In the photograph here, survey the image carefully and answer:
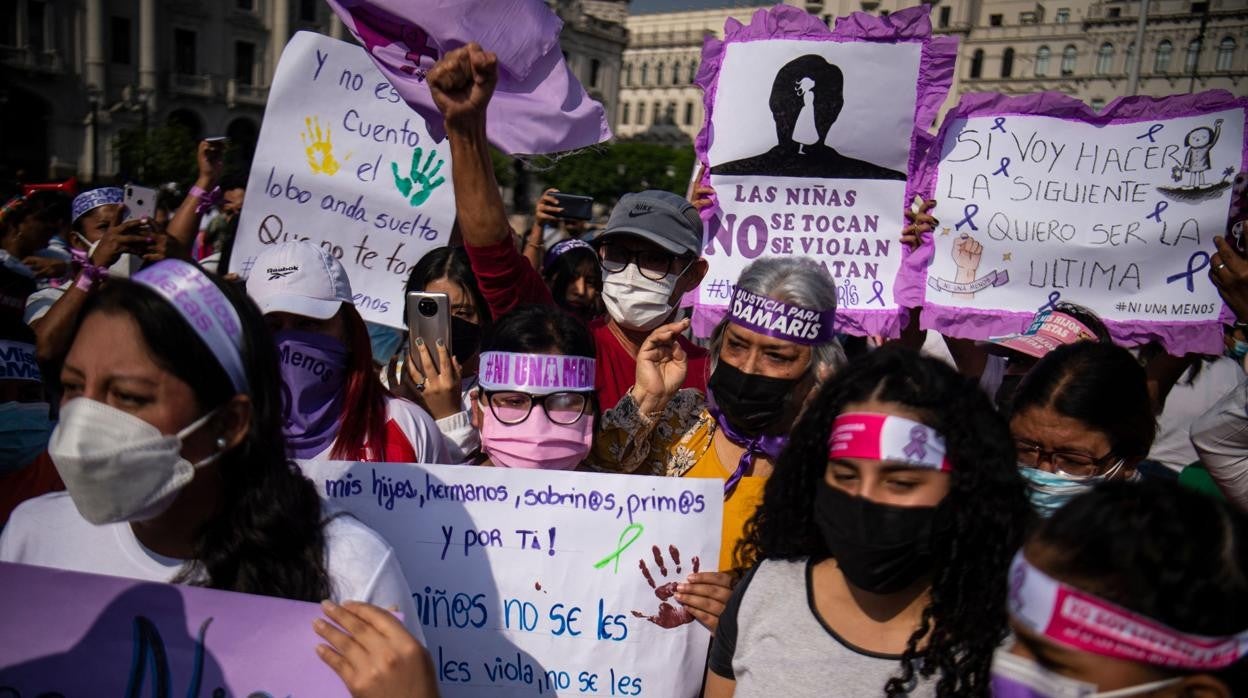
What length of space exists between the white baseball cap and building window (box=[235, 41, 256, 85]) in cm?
5754

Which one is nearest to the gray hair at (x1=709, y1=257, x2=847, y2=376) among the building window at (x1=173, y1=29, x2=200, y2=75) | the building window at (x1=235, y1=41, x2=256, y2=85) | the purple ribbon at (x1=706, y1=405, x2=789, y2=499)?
the purple ribbon at (x1=706, y1=405, x2=789, y2=499)

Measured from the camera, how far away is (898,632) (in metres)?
1.86

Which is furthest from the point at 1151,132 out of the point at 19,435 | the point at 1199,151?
the point at 19,435

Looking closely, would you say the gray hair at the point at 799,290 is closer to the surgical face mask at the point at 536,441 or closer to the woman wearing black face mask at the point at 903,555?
the surgical face mask at the point at 536,441

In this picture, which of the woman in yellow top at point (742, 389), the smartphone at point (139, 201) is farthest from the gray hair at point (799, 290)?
the smartphone at point (139, 201)

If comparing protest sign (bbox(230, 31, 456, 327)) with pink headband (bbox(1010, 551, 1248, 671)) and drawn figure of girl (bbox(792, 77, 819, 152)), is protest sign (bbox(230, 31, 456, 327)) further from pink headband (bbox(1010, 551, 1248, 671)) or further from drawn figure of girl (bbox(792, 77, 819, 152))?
pink headband (bbox(1010, 551, 1248, 671))

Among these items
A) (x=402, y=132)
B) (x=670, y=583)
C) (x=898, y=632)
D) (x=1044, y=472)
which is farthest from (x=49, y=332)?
(x=1044, y=472)

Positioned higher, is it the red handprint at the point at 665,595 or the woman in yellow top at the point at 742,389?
the woman in yellow top at the point at 742,389

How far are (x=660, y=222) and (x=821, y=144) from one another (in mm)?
921

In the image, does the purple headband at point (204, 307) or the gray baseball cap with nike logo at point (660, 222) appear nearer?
the purple headband at point (204, 307)

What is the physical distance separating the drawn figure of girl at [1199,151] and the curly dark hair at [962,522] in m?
2.98

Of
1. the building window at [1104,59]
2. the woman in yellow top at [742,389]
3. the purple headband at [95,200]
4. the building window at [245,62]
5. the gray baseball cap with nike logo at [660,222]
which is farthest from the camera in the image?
the building window at [1104,59]

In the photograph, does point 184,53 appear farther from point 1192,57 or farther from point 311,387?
point 1192,57

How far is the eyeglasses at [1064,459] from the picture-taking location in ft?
8.54
